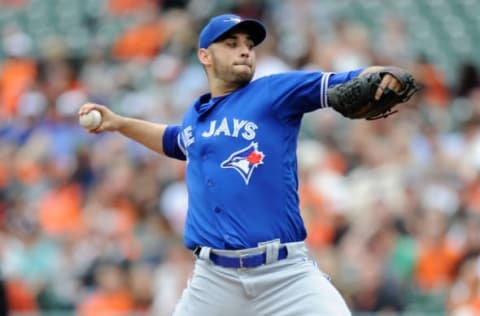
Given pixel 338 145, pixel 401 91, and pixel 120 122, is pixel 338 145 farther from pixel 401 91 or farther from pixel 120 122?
pixel 401 91

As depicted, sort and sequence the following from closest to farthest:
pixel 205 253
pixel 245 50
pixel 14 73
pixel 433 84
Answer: pixel 205 253, pixel 245 50, pixel 433 84, pixel 14 73

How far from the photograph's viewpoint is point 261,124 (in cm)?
592

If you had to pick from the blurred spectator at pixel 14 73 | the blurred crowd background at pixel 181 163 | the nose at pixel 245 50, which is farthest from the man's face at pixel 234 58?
the blurred spectator at pixel 14 73

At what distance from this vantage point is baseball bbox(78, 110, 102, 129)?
6.61 metres

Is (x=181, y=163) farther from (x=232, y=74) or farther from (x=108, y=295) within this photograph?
(x=232, y=74)

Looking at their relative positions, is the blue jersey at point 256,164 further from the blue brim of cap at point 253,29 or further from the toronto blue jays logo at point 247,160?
the blue brim of cap at point 253,29

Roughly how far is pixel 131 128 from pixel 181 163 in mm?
5024

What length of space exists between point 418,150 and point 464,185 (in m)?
0.93

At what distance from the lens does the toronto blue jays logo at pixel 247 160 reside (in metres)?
5.91

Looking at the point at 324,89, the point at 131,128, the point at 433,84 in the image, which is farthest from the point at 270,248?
the point at 433,84

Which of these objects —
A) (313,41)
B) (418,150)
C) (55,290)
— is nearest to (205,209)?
(55,290)

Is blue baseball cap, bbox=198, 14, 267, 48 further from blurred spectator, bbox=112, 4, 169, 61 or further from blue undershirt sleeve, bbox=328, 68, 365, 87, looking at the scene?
blurred spectator, bbox=112, 4, 169, 61

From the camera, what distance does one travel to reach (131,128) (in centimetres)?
680

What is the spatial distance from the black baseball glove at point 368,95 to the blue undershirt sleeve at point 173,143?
120 centimetres
